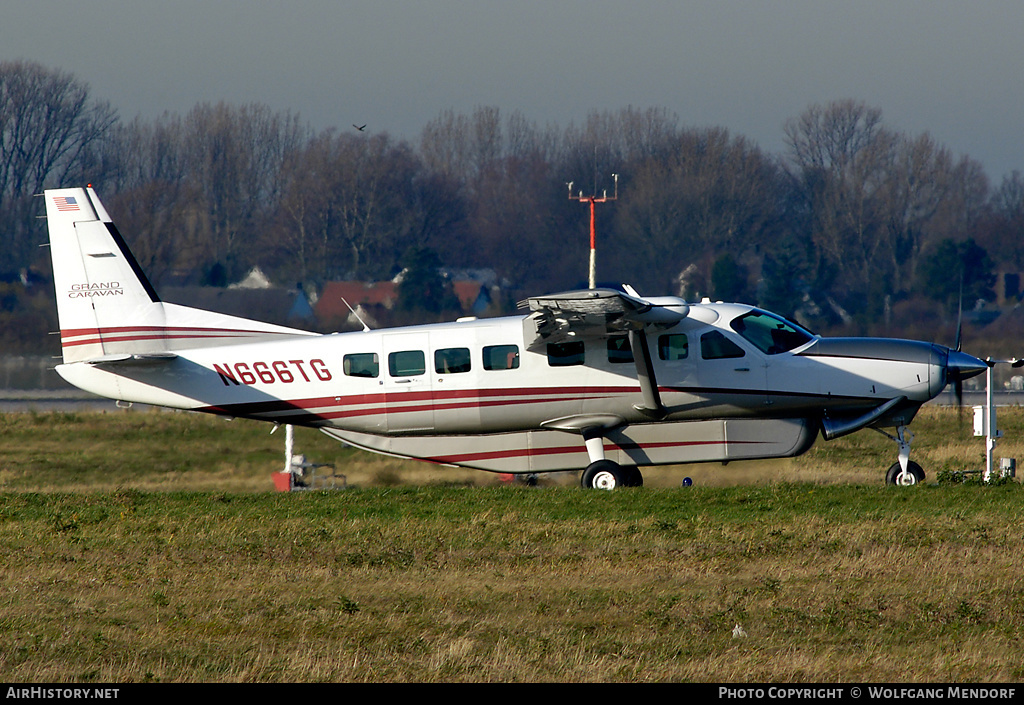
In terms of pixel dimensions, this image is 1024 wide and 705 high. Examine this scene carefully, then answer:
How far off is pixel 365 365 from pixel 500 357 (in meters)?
2.25

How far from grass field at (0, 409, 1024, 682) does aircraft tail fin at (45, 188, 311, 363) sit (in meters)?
2.65

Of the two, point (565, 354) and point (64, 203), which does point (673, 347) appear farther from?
point (64, 203)

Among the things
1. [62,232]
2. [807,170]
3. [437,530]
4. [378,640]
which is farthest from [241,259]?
[378,640]

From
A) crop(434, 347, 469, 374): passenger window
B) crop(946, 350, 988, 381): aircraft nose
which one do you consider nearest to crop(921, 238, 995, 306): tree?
crop(946, 350, 988, 381): aircraft nose

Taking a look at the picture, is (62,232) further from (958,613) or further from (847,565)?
(958,613)

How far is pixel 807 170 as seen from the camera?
7300 centimetres

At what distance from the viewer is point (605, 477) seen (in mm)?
17703

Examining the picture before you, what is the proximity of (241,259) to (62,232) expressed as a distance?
147 feet

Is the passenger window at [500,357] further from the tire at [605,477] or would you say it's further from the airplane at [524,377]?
the tire at [605,477]

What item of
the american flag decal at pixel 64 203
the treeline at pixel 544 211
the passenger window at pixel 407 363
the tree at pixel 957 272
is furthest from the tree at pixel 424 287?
the passenger window at pixel 407 363

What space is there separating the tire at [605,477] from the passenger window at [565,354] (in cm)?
171

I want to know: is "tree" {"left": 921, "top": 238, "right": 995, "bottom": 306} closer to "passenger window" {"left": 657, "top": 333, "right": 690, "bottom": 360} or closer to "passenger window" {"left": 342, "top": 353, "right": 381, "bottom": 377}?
"passenger window" {"left": 657, "top": 333, "right": 690, "bottom": 360}

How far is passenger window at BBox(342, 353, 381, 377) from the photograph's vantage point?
59.9ft

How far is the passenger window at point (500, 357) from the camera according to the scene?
18.0m
